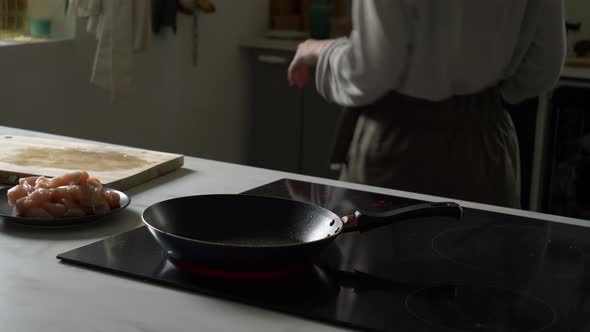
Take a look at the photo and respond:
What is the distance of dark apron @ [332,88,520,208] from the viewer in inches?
71.5

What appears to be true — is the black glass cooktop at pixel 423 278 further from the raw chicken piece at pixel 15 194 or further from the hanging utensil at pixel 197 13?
the hanging utensil at pixel 197 13

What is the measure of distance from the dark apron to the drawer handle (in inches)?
66.5

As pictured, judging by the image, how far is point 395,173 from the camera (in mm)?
1864

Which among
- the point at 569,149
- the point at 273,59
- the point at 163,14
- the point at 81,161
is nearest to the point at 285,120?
the point at 273,59

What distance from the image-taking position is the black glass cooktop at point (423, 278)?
2.51 feet

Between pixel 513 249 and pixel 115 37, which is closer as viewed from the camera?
pixel 513 249

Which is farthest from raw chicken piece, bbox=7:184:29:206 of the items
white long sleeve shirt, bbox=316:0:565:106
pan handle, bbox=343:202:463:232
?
white long sleeve shirt, bbox=316:0:565:106

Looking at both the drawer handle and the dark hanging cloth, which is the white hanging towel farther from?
the drawer handle

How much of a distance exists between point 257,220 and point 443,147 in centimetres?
90

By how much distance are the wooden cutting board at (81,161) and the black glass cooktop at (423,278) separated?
0.84ft

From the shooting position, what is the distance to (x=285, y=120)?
3.69 m

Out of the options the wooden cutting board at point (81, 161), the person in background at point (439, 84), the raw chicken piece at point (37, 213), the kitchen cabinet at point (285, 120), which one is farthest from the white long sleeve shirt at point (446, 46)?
the kitchen cabinet at point (285, 120)

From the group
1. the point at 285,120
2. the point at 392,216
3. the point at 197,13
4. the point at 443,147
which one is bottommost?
the point at 285,120

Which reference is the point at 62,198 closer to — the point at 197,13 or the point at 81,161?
the point at 81,161
